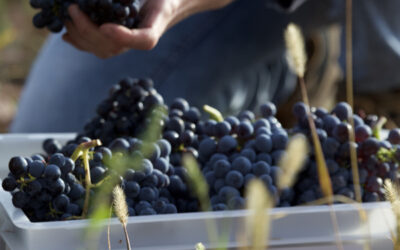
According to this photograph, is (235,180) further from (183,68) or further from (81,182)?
(183,68)

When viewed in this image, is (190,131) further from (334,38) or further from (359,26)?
(334,38)

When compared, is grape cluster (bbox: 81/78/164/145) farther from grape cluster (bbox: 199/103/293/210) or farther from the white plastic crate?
the white plastic crate

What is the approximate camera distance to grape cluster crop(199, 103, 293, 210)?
0.76m

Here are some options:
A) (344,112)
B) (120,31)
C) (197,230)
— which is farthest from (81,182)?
(344,112)

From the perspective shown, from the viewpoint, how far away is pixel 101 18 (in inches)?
36.1

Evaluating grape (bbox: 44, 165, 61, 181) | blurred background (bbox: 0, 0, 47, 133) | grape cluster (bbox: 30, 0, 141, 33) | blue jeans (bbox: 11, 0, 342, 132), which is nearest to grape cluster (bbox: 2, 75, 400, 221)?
grape (bbox: 44, 165, 61, 181)

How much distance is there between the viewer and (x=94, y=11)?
91cm

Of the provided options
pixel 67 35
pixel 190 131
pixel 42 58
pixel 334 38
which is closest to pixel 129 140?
pixel 190 131

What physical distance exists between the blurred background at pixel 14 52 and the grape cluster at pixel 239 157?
120 inches

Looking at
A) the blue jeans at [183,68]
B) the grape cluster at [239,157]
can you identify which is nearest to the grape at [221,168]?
the grape cluster at [239,157]

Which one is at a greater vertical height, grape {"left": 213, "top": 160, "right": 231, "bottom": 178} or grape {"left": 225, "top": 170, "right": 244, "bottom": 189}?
grape {"left": 213, "top": 160, "right": 231, "bottom": 178}

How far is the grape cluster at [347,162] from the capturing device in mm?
793

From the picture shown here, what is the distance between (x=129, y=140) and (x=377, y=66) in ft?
3.97

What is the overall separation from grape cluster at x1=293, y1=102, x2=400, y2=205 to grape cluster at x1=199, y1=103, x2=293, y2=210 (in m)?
0.03
